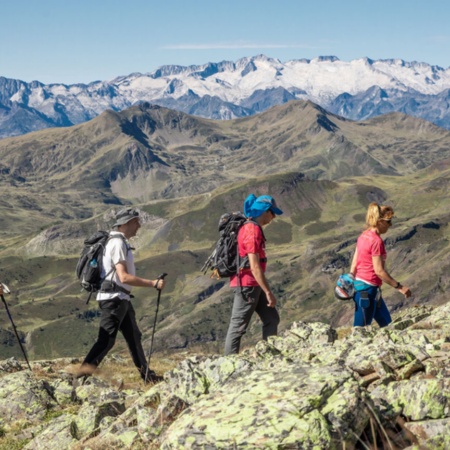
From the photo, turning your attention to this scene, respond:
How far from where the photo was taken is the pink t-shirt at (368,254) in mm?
16469

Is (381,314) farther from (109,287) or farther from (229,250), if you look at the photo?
(109,287)

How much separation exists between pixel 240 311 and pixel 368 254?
4082 mm

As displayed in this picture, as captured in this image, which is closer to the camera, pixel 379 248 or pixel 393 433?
pixel 393 433

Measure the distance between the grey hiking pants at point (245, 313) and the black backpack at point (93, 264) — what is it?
11.9ft

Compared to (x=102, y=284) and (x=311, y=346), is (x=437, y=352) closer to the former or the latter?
(x=311, y=346)

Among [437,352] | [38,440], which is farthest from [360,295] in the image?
[38,440]

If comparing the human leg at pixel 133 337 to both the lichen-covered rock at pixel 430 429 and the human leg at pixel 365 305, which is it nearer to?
the human leg at pixel 365 305

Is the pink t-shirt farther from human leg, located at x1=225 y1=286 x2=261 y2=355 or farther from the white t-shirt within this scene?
the white t-shirt

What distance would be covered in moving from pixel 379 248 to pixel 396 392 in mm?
8104

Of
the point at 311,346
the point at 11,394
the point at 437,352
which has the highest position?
the point at 437,352

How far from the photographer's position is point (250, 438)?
7188mm

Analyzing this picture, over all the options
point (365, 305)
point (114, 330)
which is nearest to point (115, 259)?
point (114, 330)

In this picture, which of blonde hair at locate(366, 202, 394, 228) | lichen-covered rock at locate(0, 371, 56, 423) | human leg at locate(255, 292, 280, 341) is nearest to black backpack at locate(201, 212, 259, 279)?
human leg at locate(255, 292, 280, 341)

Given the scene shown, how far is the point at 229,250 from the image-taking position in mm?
15570
